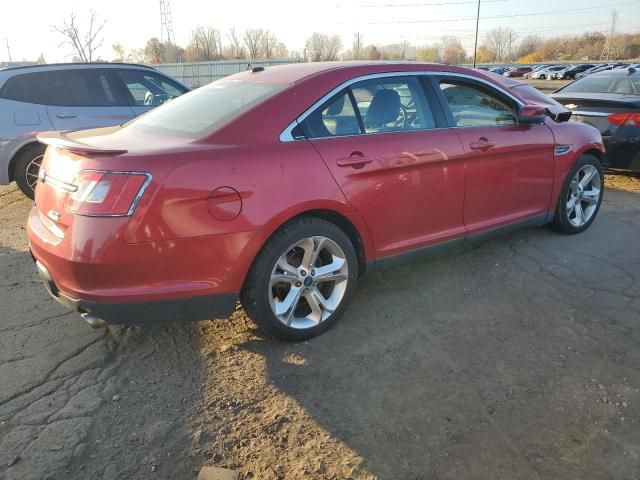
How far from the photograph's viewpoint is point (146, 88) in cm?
700

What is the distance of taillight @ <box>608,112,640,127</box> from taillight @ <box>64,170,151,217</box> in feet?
20.4

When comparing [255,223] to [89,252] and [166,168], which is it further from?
[89,252]

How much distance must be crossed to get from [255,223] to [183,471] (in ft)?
4.00

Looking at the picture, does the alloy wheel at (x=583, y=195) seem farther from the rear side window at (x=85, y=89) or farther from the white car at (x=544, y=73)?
the white car at (x=544, y=73)

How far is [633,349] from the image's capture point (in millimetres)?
3000

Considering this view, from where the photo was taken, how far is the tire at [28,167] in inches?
237

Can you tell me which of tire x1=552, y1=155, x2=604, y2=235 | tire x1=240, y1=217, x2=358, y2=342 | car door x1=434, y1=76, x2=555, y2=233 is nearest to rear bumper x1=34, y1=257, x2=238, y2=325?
tire x1=240, y1=217, x2=358, y2=342

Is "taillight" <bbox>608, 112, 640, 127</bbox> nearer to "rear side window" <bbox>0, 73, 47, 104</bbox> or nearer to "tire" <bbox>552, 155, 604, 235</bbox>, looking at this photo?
"tire" <bbox>552, 155, 604, 235</bbox>

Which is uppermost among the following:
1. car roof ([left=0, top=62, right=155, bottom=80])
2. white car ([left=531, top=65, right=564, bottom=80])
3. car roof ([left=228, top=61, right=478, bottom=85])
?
car roof ([left=228, top=61, right=478, bottom=85])

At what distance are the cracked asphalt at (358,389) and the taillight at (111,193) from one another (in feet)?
3.09

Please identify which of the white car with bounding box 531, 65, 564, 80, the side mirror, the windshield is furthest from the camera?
the white car with bounding box 531, 65, 564, 80

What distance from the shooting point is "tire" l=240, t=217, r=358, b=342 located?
9.46ft

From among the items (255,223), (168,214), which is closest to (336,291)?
(255,223)

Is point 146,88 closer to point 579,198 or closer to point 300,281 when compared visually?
point 300,281
